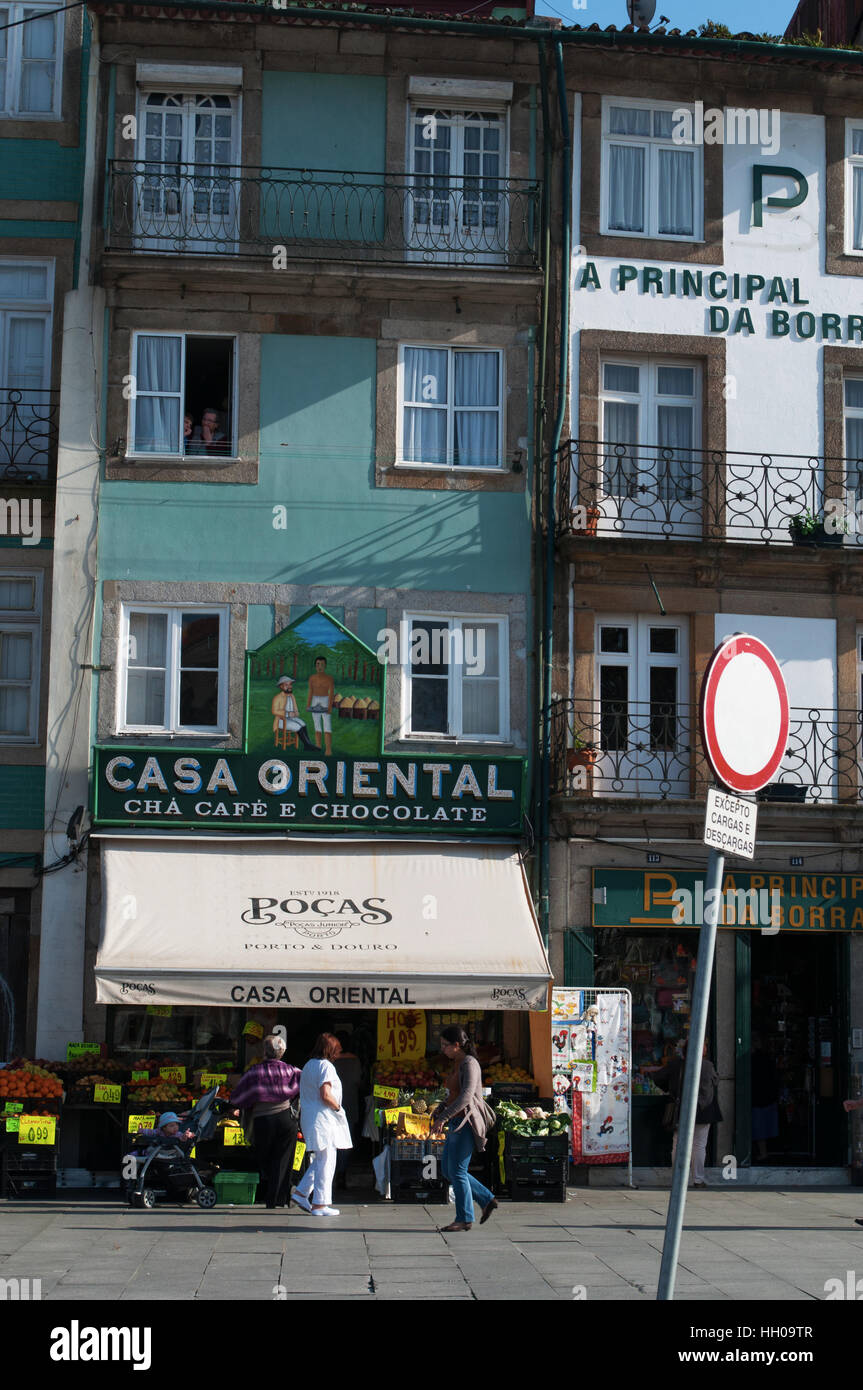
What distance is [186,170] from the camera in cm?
1995

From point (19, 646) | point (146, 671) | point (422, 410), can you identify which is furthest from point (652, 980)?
point (19, 646)

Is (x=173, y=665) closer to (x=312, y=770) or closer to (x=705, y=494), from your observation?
(x=312, y=770)

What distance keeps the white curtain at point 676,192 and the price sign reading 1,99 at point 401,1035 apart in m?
10.0

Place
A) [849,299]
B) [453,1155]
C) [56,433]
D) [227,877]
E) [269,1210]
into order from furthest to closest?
[849,299]
[56,433]
[227,877]
[269,1210]
[453,1155]

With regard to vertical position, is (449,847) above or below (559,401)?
below

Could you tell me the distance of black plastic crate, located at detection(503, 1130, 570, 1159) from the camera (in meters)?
16.8

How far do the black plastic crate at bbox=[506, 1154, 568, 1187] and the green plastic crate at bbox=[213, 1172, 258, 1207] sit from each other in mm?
2639

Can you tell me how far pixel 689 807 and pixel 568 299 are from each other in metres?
6.29

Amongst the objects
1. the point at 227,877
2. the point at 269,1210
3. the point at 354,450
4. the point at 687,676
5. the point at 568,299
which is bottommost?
the point at 269,1210

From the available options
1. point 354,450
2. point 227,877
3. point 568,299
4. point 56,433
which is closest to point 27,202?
point 56,433

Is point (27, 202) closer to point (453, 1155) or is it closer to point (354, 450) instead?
point (354, 450)

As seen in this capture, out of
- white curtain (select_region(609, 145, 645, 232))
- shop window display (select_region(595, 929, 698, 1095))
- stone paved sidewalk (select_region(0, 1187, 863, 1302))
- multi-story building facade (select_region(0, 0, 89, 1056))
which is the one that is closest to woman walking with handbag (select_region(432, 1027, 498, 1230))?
stone paved sidewalk (select_region(0, 1187, 863, 1302))

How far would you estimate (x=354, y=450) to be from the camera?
1958 centimetres

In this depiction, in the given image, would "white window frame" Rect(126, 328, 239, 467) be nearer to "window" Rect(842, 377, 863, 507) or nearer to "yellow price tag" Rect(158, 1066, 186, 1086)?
"yellow price tag" Rect(158, 1066, 186, 1086)
